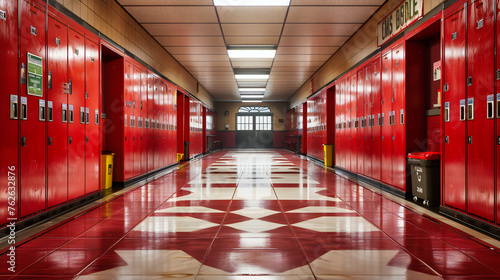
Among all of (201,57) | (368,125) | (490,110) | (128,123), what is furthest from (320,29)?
(490,110)

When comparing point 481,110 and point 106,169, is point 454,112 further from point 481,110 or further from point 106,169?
point 106,169

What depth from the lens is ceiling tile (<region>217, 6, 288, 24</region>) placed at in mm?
6020

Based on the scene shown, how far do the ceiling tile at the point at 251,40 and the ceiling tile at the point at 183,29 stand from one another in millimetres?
537

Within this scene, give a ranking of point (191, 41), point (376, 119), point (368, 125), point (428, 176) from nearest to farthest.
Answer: point (428, 176) < point (376, 119) < point (368, 125) < point (191, 41)

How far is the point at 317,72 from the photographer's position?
1162 centimetres

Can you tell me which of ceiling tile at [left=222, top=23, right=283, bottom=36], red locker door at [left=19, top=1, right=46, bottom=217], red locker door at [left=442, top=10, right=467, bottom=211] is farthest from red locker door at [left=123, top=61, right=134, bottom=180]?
red locker door at [left=442, top=10, right=467, bottom=211]

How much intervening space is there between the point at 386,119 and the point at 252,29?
3283 millimetres

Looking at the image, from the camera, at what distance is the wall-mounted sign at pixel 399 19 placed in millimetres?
4621

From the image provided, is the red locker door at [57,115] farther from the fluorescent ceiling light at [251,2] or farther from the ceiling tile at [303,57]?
the ceiling tile at [303,57]

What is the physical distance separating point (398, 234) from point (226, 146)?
20345mm

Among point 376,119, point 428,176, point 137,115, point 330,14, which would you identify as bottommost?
point 428,176

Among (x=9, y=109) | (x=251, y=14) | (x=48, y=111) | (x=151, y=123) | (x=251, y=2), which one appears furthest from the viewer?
(x=151, y=123)

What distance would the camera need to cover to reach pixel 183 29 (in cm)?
709

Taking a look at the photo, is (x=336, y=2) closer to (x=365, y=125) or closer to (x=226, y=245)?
(x=365, y=125)
